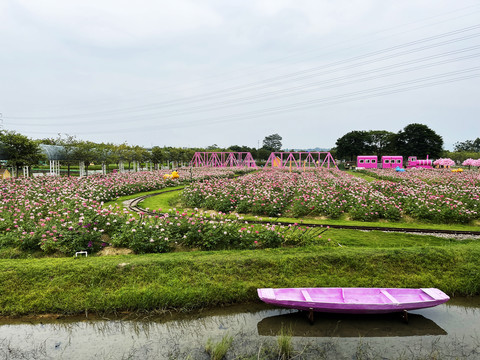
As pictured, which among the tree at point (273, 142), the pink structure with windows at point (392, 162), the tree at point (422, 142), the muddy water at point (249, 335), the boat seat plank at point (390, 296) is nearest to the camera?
the muddy water at point (249, 335)

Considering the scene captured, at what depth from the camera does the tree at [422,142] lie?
6756 centimetres

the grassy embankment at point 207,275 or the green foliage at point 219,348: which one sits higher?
the grassy embankment at point 207,275

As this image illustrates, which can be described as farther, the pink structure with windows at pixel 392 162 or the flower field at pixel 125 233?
the pink structure with windows at pixel 392 162

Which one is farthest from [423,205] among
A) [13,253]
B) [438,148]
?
[438,148]

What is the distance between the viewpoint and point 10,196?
1335 centimetres

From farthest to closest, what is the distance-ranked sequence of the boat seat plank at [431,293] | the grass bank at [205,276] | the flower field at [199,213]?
the flower field at [199,213] < the grass bank at [205,276] < the boat seat plank at [431,293]

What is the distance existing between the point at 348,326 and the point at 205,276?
3445 millimetres

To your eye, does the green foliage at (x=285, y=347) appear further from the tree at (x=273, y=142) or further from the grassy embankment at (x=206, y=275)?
the tree at (x=273, y=142)

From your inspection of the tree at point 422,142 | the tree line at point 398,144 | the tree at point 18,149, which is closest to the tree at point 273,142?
the tree line at point 398,144

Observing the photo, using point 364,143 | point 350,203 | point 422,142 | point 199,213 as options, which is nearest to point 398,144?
point 422,142

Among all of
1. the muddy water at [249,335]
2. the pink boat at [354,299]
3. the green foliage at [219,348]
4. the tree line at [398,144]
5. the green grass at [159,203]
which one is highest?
the tree line at [398,144]

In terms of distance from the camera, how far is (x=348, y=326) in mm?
6266

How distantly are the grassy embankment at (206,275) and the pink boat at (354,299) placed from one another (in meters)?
0.73

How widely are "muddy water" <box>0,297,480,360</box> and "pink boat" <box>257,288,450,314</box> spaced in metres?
0.39
